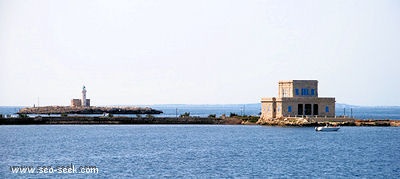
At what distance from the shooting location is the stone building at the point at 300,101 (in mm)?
104188

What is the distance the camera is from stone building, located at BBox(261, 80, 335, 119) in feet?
342

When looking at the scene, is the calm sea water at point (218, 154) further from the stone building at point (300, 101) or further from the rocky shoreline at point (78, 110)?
the rocky shoreline at point (78, 110)

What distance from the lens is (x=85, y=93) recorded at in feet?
627

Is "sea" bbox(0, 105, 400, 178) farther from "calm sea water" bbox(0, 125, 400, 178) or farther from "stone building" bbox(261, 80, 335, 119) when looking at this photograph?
"stone building" bbox(261, 80, 335, 119)

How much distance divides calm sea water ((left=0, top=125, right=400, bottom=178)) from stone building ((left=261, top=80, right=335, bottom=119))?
8.23 m

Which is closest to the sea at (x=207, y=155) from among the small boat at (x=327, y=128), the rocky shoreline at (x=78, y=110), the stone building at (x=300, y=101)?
the small boat at (x=327, y=128)

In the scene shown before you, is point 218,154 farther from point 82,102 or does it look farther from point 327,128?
point 82,102

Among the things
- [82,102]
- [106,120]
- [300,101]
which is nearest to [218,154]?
[300,101]

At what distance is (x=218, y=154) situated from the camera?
216 feet

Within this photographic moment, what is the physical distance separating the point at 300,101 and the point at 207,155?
42223 mm


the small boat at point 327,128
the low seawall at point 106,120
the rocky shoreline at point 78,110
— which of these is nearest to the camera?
the small boat at point 327,128

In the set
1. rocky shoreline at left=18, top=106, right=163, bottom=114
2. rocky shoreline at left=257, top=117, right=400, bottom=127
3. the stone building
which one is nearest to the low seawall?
rocky shoreline at left=257, top=117, right=400, bottom=127

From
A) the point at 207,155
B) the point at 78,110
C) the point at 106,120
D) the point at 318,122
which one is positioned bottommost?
the point at 207,155

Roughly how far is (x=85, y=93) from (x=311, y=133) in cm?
10863
